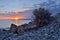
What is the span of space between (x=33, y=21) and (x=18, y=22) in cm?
220

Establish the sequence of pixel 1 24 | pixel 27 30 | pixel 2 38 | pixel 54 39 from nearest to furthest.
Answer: pixel 54 39 < pixel 2 38 < pixel 27 30 < pixel 1 24

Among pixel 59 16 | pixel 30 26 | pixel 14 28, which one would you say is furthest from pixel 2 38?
pixel 59 16

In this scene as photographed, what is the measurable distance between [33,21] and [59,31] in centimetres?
504

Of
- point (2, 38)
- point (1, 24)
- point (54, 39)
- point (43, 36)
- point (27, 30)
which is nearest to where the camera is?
point (54, 39)

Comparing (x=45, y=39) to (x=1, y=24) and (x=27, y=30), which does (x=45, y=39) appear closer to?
(x=27, y=30)

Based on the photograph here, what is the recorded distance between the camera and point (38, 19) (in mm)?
16953

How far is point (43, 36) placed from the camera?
40.9 feet

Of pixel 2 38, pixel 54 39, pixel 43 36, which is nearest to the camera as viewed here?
pixel 54 39

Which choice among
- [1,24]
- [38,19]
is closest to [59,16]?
[38,19]

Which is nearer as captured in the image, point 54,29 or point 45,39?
point 45,39

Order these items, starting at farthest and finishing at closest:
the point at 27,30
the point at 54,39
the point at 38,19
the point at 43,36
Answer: the point at 38,19 → the point at 27,30 → the point at 43,36 → the point at 54,39

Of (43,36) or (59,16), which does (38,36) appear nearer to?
(43,36)

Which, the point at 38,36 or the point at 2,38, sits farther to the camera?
the point at 2,38

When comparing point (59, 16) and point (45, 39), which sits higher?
point (59, 16)
